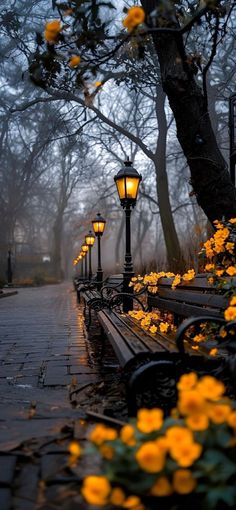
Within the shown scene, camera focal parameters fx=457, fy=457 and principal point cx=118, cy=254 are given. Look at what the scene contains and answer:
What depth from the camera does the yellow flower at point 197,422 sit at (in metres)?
1.41

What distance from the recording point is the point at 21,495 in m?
1.94

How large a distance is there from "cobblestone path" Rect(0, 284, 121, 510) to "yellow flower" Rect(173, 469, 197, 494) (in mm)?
531

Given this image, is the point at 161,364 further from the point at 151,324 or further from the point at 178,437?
the point at 151,324

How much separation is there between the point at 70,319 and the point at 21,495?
25.3 ft

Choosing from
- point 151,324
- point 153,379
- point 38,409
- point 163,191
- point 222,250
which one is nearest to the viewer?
point 153,379

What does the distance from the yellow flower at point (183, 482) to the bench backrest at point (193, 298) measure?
2.09 meters

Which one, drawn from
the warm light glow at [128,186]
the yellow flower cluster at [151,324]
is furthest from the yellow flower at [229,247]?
the warm light glow at [128,186]

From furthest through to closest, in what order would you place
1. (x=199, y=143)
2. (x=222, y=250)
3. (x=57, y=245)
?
(x=57, y=245) < (x=199, y=143) < (x=222, y=250)

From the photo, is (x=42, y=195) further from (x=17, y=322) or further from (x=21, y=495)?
(x=21, y=495)

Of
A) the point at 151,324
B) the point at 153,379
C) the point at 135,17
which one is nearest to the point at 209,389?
the point at 153,379

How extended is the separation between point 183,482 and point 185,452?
0.14 m

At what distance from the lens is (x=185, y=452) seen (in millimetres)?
1319

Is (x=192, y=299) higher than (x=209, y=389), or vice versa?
(x=192, y=299)

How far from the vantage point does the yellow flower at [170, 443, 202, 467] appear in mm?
1301
